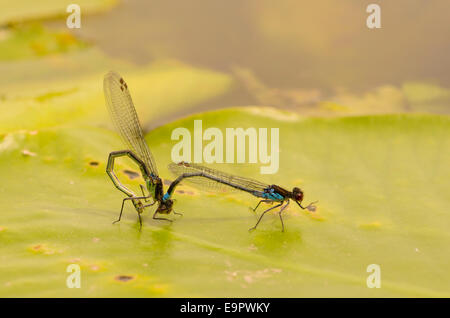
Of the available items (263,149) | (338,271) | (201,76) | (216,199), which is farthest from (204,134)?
(338,271)

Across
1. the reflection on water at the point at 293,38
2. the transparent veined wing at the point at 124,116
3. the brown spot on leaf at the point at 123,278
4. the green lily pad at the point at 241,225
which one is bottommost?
the brown spot on leaf at the point at 123,278

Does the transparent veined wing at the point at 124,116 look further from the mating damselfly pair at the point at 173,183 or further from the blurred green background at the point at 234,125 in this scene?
the blurred green background at the point at 234,125

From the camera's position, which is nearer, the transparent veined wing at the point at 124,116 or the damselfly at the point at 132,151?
the damselfly at the point at 132,151

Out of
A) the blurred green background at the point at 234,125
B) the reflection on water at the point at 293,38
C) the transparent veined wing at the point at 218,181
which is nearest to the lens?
the blurred green background at the point at 234,125

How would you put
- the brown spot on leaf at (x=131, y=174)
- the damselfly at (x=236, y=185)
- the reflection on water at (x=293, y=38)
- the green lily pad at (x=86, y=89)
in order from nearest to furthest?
the damselfly at (x=236, y=185) < the brown spot on leaf at (x=131, y=174) < the green lily pad at (x=86, y=89) < the reflection on water at (x=293, y=38)

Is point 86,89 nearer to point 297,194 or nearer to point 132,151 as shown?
point 132,151

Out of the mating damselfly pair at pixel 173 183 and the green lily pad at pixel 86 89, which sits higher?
the green lily pad at pixel 86 89

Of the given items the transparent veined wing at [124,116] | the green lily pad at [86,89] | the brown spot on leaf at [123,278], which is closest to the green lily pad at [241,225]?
the brown spot on leaf at [123,278]
